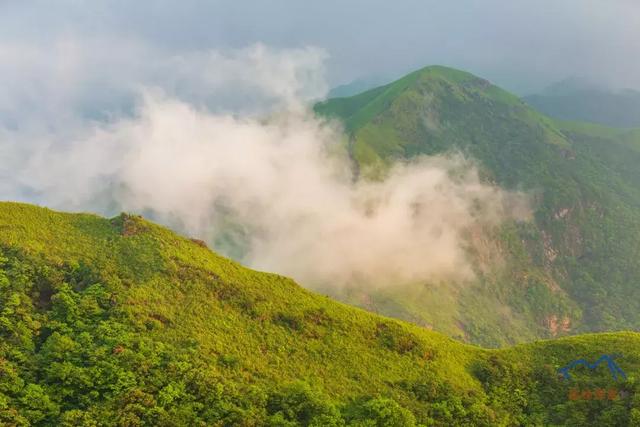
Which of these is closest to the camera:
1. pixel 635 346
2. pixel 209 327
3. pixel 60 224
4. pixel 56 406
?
pixel 56 406

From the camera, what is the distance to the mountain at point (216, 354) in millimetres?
33375

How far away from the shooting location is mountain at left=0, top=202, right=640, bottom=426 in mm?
33375

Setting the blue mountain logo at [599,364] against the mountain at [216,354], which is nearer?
the mountain at [216,354]

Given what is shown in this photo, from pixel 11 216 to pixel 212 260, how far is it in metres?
18.2

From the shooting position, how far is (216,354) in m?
38.5

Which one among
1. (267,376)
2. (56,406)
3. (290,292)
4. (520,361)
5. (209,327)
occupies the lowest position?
(56,406)

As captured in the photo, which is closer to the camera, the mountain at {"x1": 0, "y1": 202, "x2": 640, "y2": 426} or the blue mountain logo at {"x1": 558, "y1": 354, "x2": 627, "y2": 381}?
the mountain at {"x1": 0, "y1": 202, "x2": 640, "y2": 426}

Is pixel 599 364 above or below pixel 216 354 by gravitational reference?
above

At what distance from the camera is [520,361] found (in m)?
45.7

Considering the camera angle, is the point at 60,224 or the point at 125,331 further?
the point at 60,224

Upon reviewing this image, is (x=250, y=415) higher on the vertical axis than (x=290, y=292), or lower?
lower

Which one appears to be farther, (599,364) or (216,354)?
(599,364)

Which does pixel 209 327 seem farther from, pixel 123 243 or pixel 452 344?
pixel 452 344

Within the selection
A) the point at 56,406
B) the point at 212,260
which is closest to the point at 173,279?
the point at 212,260
